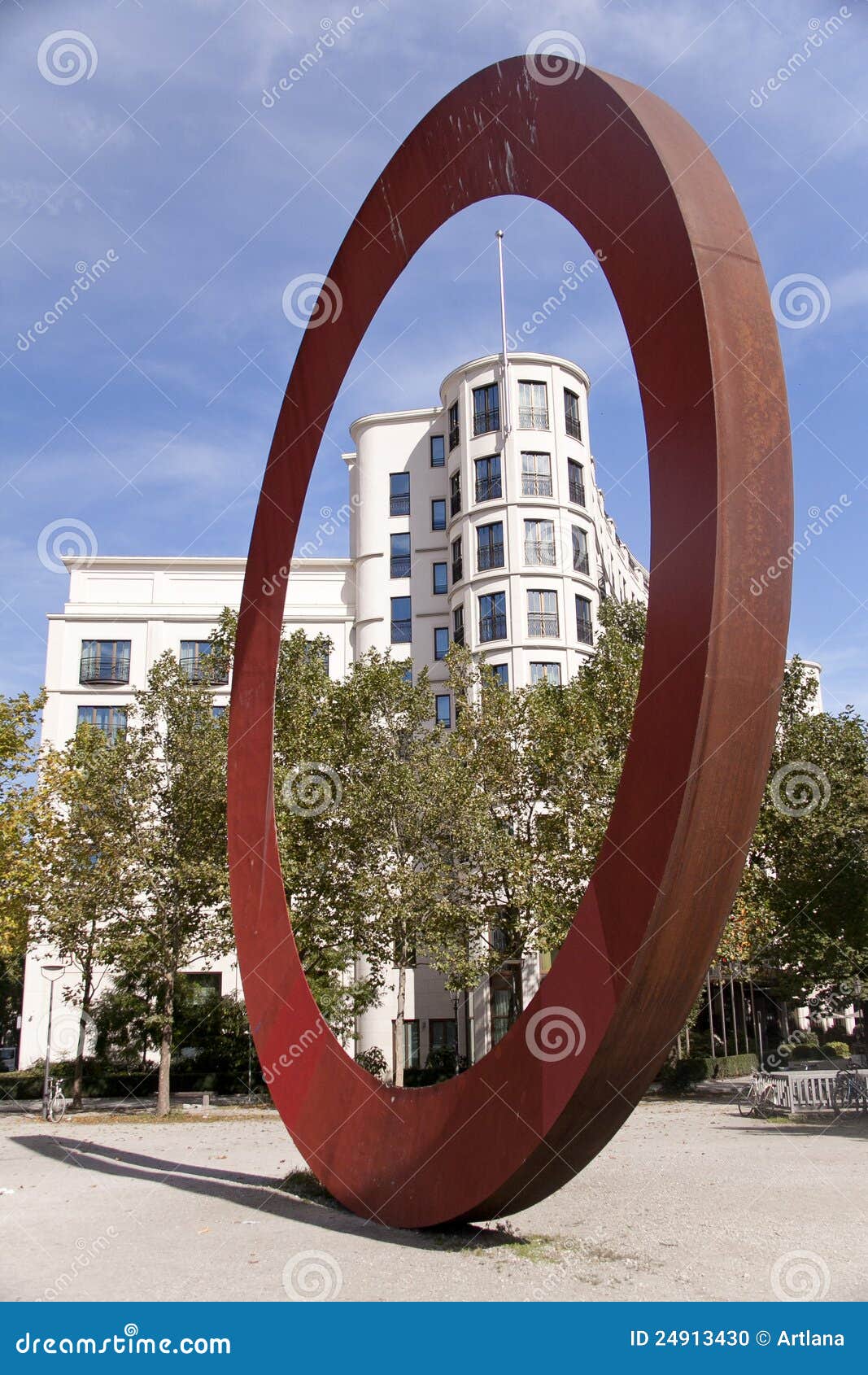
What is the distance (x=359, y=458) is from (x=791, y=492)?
3751 cm

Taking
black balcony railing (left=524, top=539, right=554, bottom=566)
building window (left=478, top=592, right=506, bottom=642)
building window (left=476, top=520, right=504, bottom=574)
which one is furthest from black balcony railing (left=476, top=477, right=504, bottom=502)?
building window (left=478, top=592, right=506, bottom=642)

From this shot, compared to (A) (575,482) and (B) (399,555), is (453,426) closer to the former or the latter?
(B) (399,555)

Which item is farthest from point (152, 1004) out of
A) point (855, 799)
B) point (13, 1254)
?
point (13, 1254)

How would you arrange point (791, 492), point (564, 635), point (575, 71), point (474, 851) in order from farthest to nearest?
point (564, 635) → point (474, 851) → point (575, 71) → point (791, 492)

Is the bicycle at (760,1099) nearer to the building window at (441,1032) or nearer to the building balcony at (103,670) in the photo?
the building window at (441,1032)

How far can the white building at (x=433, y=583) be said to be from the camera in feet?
115

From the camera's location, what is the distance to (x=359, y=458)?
42.5 metres

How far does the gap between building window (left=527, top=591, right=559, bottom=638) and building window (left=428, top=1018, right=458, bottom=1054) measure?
12.9 metres

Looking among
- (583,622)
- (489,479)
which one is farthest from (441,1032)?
(489,479)

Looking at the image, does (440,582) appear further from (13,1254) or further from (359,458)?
(13,1254)

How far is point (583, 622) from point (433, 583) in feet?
20.9

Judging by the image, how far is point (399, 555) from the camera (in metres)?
40.5

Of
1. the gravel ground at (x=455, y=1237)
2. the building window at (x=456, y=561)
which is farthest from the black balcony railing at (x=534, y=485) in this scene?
the gravel ground at (x=455, y=1237)

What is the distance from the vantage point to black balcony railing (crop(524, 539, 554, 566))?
35.9 m
